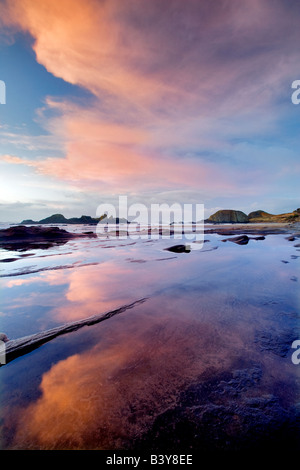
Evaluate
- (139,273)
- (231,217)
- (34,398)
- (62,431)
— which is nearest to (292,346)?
(62,431)

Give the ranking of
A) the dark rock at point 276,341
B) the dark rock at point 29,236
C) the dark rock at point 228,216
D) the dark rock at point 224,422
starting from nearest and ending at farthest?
1. the dark rock at point 224,422
2. the dark rock at point 276,341
3. the dark rock at point 29,236
4. the dark rock at point 228,216

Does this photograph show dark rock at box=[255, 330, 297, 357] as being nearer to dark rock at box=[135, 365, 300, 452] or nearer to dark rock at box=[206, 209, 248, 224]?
dark rock at box=[135, 365, 300, 452]

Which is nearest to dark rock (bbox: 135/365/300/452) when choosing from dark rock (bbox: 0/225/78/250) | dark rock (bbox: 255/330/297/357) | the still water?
the still water

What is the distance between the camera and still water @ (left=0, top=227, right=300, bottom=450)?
5.62 feet

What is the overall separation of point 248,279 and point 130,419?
6008 mm

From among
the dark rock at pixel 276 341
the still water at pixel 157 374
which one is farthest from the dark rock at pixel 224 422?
the dark rock at pixel 276 341

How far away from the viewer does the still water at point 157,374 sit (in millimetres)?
1714

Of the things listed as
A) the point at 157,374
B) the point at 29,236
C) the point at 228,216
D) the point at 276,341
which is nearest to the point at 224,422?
the point at 157,374

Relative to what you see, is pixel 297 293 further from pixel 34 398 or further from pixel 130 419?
pixel 34 398

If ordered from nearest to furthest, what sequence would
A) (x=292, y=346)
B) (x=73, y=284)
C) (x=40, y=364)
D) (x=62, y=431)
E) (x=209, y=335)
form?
1. (x=62, y=431)
2. (x=40, y=364)
3. (x=292, y=346)
4. (x=209, y=335)
5. (x=73, y=284)

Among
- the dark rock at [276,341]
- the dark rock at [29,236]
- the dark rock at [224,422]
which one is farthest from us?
the dark rock at [29,236]

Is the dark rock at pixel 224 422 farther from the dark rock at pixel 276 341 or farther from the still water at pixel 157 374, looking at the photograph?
the dark rock at pixel 276 341

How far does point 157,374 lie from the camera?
2.40m
